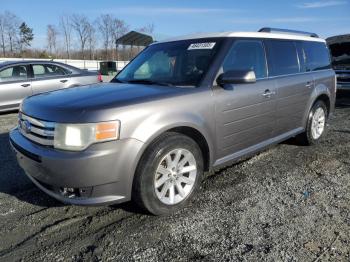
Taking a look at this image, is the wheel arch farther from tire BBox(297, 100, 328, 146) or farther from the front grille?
tire BBox(297, 100, 328, 146)

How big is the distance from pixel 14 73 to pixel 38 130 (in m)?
6.81

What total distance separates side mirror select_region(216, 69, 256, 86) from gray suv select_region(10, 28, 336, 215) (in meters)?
0.01

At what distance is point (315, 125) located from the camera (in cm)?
614

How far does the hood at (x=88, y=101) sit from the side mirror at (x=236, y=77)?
1.69 ft

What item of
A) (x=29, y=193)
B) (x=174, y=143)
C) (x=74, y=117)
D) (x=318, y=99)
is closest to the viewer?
(x=74, y=117)

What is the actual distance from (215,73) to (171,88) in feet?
1.77

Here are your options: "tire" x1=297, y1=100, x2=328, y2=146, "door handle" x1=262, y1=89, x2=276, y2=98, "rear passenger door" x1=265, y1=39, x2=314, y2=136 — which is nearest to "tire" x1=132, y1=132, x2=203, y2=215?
"door handle" x1=262, y1=89, x2=276, y2=98

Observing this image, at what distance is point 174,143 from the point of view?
348 centimetres

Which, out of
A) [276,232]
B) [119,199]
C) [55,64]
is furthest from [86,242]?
[55,64]

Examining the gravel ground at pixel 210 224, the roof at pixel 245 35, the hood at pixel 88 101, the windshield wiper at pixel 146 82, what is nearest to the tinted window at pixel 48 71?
the gravel ground at pixel 210 224

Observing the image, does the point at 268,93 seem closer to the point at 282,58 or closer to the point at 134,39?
the point at 282,58

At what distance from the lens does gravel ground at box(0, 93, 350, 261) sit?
2928 millimetres

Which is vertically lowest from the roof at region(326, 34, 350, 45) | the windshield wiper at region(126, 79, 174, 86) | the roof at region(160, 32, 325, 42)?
the windshield wiper at region(126, 79, 174, 86)

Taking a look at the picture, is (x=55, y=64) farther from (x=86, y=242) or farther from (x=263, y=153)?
(x=86, y=242)
